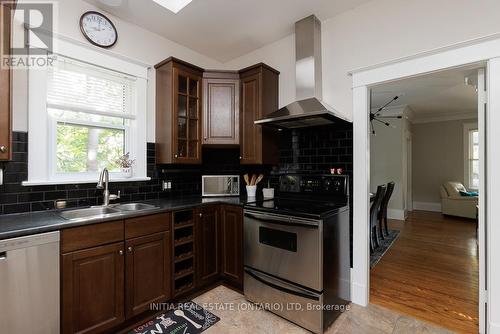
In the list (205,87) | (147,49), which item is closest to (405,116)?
(205,87)

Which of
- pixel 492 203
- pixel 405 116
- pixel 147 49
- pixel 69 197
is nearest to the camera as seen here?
pixel 492 203

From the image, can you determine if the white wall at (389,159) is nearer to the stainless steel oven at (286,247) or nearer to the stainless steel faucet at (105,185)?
the stainless steel oven at (286,247)

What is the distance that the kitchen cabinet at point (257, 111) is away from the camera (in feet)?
9.09

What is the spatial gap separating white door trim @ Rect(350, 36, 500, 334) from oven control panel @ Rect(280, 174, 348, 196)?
12 centimetres

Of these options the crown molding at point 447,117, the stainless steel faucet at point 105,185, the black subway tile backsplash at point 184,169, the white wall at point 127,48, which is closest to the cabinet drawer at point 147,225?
the stainless steel faucet at point 105,185

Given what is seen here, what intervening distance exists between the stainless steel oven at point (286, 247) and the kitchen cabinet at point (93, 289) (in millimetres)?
1087

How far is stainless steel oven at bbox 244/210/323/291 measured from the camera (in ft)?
6.20

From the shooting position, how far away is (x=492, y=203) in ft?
5.68

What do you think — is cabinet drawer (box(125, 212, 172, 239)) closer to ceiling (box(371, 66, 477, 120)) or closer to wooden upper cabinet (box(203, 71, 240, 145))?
wooden upper cabinet (box(203, 71, 240, 145))

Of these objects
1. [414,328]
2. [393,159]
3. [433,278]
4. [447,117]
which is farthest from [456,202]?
[414,328]

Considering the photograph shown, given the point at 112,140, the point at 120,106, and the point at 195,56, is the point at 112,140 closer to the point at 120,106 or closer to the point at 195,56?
the point at 120,106

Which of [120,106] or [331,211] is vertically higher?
[120,106]

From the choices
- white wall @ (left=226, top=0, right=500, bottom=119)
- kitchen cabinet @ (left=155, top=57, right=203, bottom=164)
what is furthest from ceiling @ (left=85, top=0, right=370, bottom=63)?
kitchen cabinet @ (left=155, top=57, right=203, bottom=164)

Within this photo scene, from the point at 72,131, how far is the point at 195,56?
5.94ft
